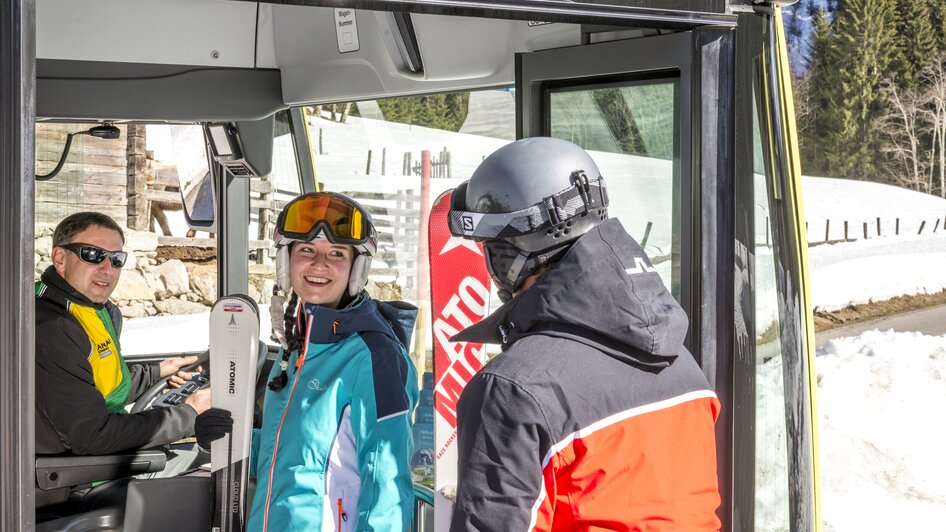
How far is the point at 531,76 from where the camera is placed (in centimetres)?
243

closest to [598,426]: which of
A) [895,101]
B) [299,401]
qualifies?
[299,401]

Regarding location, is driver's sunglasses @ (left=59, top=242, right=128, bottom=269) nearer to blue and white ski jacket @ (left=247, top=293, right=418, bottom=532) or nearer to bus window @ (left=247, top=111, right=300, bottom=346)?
blue and white ski jacket @ (left=247, top=293, right=418, bottom=532)

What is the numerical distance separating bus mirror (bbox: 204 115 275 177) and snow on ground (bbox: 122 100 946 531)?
233cm

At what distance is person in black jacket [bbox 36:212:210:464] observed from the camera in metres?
2.88

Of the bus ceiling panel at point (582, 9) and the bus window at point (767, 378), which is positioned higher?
the bus ceiling panel at point (582, 9)

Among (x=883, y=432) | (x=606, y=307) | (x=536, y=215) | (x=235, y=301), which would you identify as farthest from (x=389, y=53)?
(x=883, y=432)

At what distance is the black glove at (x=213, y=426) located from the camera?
9.15 feet

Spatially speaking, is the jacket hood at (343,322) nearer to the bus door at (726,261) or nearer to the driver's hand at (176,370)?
the bus door at (726,261)

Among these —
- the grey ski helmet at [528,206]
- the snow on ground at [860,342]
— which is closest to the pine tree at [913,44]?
the snow on ground at [860,342]

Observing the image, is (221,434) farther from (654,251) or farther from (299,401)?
(654,251)

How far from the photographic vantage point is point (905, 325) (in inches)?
805

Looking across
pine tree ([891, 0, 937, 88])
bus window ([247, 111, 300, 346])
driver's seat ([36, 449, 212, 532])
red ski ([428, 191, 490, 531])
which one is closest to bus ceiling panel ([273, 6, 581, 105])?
red ski ([428, 191, 490, 531])

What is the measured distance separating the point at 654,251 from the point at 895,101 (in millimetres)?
38340

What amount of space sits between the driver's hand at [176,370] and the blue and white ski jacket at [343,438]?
1.36 metres
